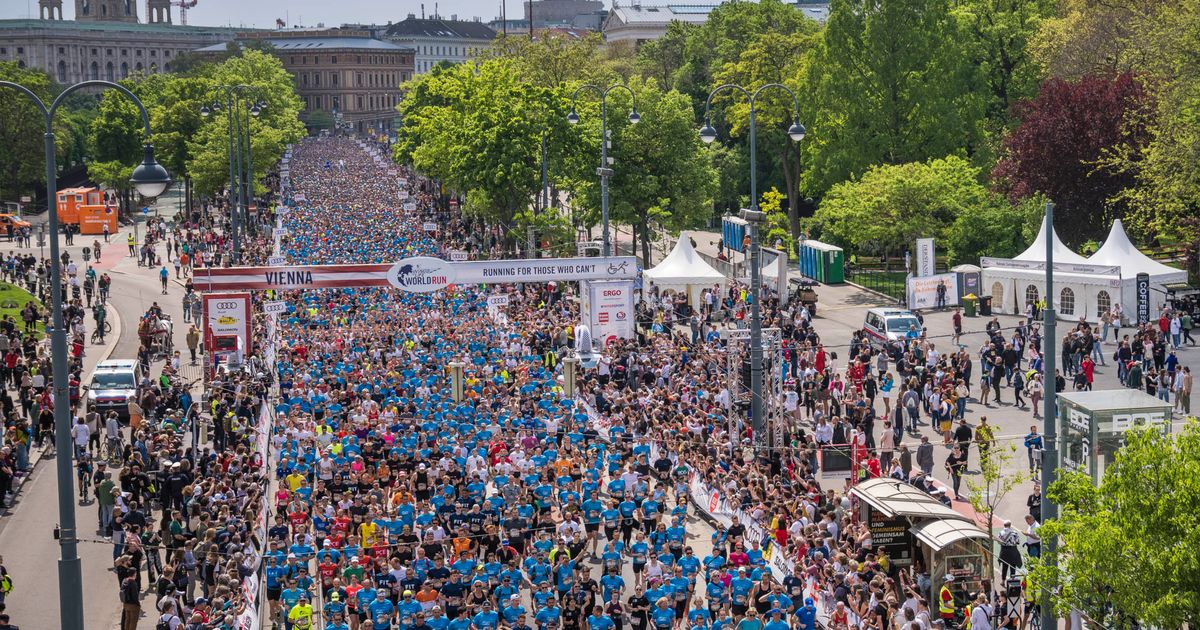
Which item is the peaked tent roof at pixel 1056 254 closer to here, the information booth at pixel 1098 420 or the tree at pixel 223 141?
the information booth at pixel 1098 420

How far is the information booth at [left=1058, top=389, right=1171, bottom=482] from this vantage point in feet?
71.1

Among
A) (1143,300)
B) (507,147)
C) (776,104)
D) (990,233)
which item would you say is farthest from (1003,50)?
(1143,300)

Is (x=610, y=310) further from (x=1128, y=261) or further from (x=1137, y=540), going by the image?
(x=1137, y=540)

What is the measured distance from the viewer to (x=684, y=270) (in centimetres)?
5075

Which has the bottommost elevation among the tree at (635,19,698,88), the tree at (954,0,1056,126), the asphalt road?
→ the asphalt road

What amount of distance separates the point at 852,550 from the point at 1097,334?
25.0 metres

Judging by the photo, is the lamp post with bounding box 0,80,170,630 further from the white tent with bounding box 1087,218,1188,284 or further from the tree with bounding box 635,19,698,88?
the tree with bounding box 635,19,698,88

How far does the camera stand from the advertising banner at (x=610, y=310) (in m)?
41.9

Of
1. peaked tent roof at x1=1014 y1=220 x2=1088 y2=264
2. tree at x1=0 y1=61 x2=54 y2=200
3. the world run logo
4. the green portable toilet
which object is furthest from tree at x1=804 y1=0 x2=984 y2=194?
tree at x1=0 y1=61 x2=54 y2=200

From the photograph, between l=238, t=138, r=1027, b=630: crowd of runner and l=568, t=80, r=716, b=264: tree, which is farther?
l=568, t=80, r=716, b=264: tree

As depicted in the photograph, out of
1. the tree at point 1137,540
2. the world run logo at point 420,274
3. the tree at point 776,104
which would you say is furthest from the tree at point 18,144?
the tree at point 1137,540

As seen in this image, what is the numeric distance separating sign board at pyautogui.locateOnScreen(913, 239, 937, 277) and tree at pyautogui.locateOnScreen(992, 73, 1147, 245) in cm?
673

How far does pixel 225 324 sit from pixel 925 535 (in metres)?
23.7

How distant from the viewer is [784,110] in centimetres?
7638
